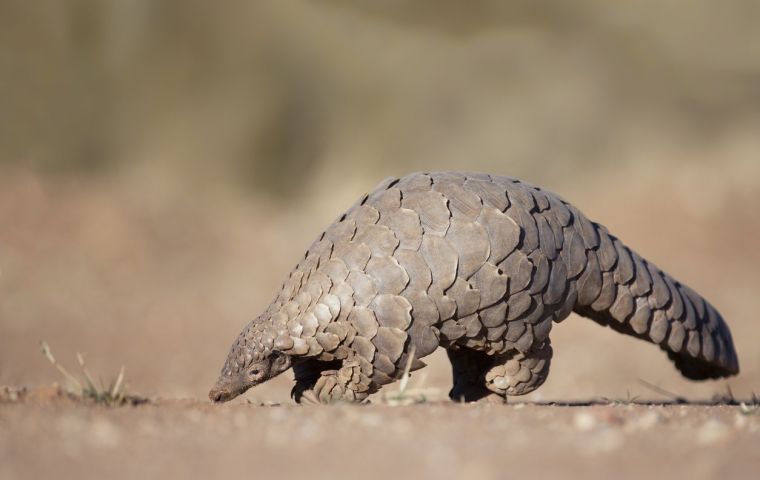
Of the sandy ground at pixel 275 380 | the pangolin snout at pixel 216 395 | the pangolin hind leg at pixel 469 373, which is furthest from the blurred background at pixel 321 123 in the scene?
the pangolin snout at pixel 216 395

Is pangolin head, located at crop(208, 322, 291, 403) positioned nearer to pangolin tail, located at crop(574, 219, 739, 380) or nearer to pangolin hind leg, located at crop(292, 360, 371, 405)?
pangolin hind leg, located at crop(292, 360, 371, 405)

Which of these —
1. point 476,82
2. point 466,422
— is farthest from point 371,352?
point 476,82

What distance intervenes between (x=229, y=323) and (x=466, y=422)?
10.4 meters

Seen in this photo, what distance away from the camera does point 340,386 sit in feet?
15.0

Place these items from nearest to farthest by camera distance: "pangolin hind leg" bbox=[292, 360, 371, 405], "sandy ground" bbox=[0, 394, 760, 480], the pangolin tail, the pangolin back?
"sandy ground" bbox=[0, 394, 760, 480], the pangolin back, "pangolin hind leg" bbox=[292, 360, 371, 405], the pangolin tail

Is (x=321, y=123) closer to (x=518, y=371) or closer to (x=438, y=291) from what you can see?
(x=518, y=371)

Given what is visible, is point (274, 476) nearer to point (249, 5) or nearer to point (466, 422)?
point (466, 422)

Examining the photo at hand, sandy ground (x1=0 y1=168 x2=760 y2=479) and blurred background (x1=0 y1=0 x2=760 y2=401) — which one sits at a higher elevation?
blurred background (x1=0 y1=0 x2=760 y2=401)

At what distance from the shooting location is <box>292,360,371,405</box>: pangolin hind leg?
4.50 metres

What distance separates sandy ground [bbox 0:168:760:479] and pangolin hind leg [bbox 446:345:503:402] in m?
0.32

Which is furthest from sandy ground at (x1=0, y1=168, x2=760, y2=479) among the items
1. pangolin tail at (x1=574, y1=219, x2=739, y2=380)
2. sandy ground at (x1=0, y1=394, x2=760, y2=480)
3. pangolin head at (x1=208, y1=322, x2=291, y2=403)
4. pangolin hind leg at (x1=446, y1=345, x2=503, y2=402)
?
pangolin tail at (x1=574, y1=219, x2=739, y2=380)

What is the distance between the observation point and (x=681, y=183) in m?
16.0

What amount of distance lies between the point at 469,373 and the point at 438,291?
105 cm

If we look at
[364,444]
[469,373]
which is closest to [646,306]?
[469,373]
